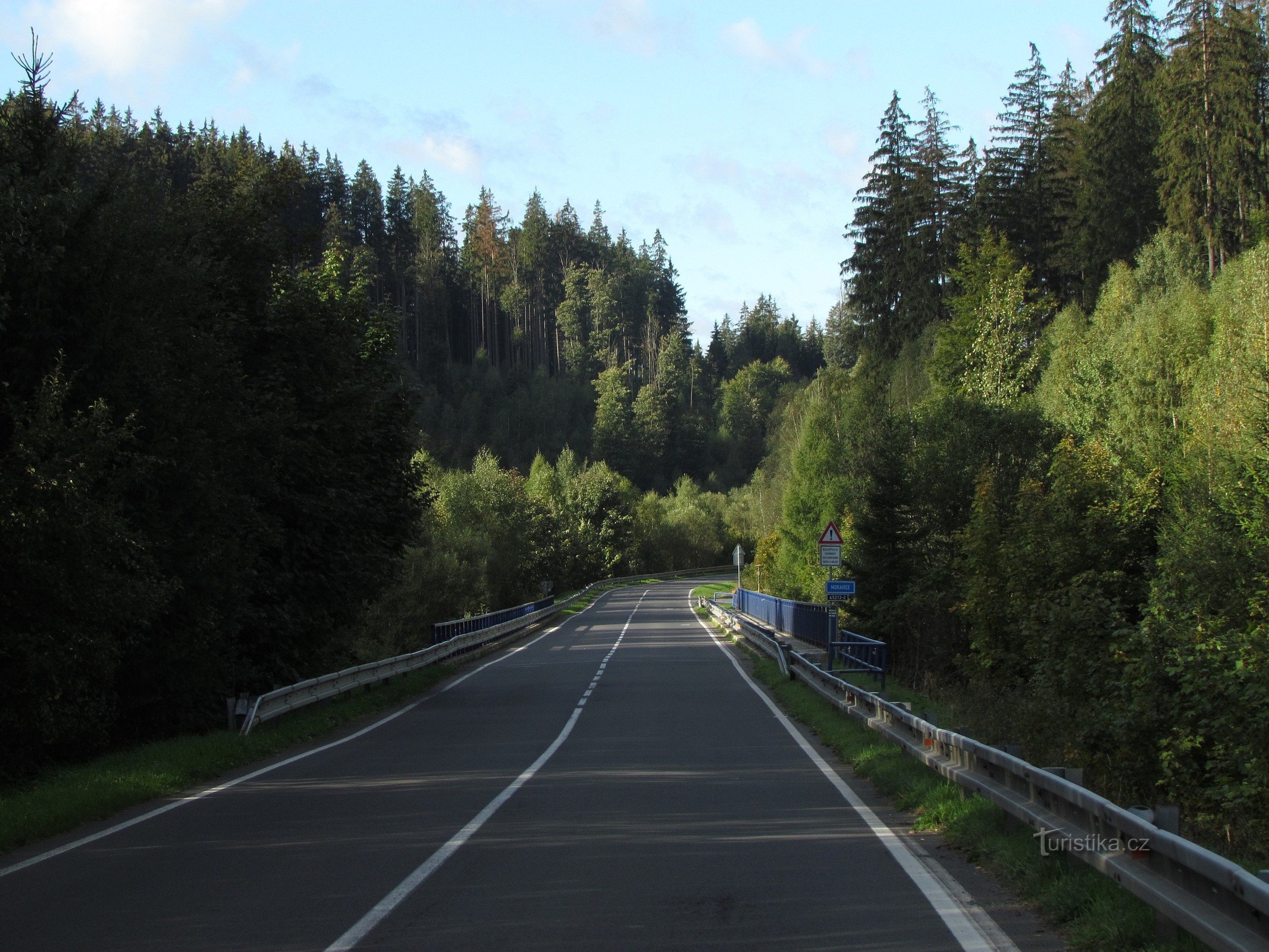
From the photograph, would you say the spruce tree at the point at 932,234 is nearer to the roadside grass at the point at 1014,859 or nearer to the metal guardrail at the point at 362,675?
the metal guardrail at the point at 362,675

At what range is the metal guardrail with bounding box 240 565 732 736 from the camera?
16.7 meters

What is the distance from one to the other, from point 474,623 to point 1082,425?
24930 mm

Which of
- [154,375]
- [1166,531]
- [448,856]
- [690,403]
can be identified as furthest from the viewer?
[690,403]

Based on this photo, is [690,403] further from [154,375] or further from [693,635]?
[154,375]

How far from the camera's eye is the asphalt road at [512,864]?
20.8ft

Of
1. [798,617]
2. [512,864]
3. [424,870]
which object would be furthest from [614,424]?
[424,870]

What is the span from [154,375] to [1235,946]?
14287 mm

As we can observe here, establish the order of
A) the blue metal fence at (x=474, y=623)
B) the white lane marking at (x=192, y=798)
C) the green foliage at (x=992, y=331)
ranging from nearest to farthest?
the white lane marking at (x=192, y=798) < the blue metal fence at (x=474, y=623) < the green foliage at (x=992, y=331)

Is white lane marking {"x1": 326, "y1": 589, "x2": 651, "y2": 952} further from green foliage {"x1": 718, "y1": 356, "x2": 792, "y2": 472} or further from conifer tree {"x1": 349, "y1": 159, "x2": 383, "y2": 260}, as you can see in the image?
green foliage {"x1": 718, "y1": 356, "x2": 792, "y2": 472}

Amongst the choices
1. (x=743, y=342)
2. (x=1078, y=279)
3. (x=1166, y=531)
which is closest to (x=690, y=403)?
(x=743, y=342)

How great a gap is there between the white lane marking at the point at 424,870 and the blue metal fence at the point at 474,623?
19106 millimetres

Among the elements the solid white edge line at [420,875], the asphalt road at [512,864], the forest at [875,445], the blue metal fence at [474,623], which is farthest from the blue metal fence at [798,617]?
the solid white edge line at [420,875]

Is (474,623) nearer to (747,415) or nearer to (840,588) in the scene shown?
(840,588)

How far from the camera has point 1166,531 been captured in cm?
3056
